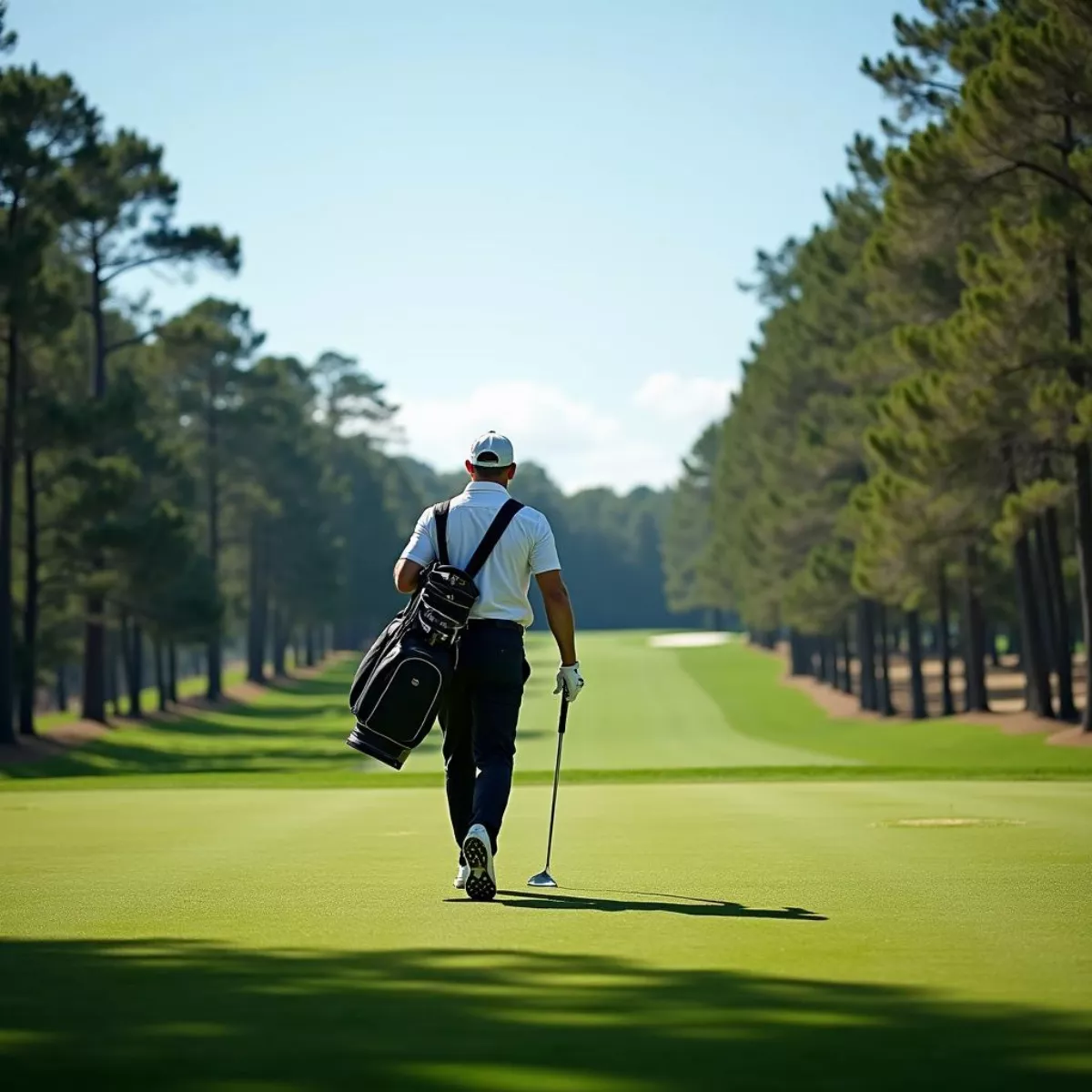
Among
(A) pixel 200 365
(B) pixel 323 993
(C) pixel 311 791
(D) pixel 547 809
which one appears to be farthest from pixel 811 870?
(A) pixel 200 365

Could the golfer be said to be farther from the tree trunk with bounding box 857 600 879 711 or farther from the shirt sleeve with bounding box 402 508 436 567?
the tree trunk with bounding box 857 600 879 711

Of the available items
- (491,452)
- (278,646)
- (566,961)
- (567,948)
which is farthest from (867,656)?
(566,961)

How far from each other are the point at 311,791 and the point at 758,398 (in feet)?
199

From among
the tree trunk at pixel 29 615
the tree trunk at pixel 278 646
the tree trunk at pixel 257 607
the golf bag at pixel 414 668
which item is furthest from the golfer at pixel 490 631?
the tree trunk at pixel 278 646

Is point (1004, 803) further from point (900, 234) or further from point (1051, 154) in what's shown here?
point (900, 234)

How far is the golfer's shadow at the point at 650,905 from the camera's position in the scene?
7.93 meters

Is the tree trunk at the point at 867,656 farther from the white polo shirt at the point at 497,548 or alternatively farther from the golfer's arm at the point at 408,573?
the golfer's arm at the point at 408,573

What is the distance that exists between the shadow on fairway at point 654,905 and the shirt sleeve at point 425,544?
1763 millimetres

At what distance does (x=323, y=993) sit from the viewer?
5.86m

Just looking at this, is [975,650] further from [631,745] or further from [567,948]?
[567,948]

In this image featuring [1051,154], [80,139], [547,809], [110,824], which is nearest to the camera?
[110,824]

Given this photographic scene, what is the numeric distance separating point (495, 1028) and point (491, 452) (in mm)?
5182

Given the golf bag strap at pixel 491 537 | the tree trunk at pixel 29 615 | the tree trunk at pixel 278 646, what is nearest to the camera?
the golf bag strap at pixel 491 537

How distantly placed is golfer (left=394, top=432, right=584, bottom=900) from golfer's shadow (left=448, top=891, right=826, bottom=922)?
70 centimetres
